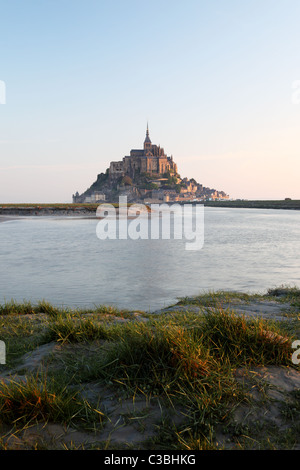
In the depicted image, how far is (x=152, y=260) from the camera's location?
18797 millimetres

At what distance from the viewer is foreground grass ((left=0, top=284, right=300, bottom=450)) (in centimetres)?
291

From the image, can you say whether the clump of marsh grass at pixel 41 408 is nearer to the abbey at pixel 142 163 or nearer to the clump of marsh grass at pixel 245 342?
the clump of marsh grass at pixel 245 342

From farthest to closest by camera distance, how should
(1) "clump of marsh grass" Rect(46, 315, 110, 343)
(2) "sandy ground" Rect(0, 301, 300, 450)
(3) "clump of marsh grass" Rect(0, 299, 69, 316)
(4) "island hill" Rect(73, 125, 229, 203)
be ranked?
(4) "island hill" Rect(73, 125, 229, 203), (3) "clump of marsh grass" Rect(0, 299, 69, 316), (1) "clump of marsh grass" Rect(46, 315, 110, 343), (2) "sandy ground" Rect(0, 301, 300, 450)

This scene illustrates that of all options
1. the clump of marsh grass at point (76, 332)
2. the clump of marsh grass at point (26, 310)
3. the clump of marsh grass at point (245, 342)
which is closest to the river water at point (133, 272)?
the clump of marsh grass at point (26, 310)

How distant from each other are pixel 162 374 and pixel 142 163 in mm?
193480

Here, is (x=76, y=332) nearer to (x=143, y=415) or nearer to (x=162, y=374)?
(x=162, y=374)

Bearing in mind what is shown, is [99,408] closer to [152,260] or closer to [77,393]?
[77,393]

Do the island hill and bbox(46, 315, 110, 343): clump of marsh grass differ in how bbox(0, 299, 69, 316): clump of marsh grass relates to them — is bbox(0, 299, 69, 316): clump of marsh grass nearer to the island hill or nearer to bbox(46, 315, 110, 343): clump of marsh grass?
bbox(46, 315, 110, 343): clump of marsh grass

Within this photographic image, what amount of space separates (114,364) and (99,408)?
0.64m

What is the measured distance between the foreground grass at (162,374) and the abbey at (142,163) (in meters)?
190

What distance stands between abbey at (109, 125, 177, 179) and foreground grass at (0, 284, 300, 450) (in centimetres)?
18988

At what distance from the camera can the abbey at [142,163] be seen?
192m

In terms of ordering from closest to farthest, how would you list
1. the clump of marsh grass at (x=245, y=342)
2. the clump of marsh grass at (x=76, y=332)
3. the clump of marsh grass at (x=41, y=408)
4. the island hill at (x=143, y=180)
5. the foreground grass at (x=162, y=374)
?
1. the foreground grass at (x=162, y=374)
2. the clump of marsh grass at (x=41, y=408)
3. the clump of marsh grass at (x=245, y=342)
4. the clump of marsh grass at (x=76, y=332)
5. the island hill at (x=143, y=180)

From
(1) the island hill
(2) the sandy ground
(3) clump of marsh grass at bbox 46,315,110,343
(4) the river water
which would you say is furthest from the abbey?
(2) the sandy ground
